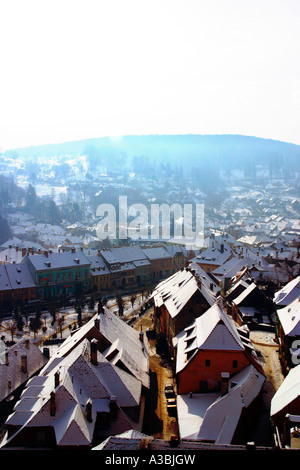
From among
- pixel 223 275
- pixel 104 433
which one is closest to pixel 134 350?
pixel 104 433

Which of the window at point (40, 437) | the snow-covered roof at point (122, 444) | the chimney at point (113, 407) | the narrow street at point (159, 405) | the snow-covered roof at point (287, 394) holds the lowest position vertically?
the narrow street at point (159, 405)

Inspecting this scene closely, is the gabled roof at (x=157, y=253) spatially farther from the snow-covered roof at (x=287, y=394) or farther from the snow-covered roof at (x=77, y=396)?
the snow-covered roof at (x=287, y=394)

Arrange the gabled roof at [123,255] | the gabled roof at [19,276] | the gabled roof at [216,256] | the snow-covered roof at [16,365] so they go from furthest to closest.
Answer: the gabled roof at [123,255], the gabled roof at [216,256], the gabled roof at [19,276], the snow-covered roof at [16,365]

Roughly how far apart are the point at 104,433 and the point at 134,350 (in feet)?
31.8

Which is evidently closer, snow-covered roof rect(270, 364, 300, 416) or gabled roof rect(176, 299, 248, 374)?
snow-covered roof rect(270, 364, 300, 416)

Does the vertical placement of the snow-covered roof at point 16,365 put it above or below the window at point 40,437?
below

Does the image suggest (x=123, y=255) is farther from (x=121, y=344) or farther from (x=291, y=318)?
(x=121, y=344)

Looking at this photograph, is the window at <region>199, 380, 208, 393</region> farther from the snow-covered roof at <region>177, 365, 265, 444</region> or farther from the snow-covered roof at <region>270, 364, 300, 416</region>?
the snow-covered roof at <region>270, 364, 300, 416</region>

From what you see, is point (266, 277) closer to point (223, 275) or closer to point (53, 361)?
point (223, 275)

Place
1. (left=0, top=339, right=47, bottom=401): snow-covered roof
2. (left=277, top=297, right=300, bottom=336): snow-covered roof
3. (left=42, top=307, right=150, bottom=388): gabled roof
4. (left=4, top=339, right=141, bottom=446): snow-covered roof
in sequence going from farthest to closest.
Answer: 1. (left=277, top=297, right=300, bottom=336): snow-covered roof
2. (left=0, top=339, right=47, bottom=401): snow-covered roof
3. (left=42, top=307, right=150, bottom=388): gabled roof
4. (left=4, top=339, right=141, bottom=446): snow-covered roof

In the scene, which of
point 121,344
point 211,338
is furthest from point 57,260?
point 211,338

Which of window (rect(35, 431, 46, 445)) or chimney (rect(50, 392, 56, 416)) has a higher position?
chimney (rect(50, 392, 56, 416))

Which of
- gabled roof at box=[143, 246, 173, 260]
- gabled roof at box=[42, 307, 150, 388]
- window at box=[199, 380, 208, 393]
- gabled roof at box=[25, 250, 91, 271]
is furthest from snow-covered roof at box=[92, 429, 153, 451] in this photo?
gabled roof at box=[143, 246, 173, 260]

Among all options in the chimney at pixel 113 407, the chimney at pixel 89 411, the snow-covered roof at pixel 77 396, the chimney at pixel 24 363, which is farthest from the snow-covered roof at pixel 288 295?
the chimney at pixel 89 411
